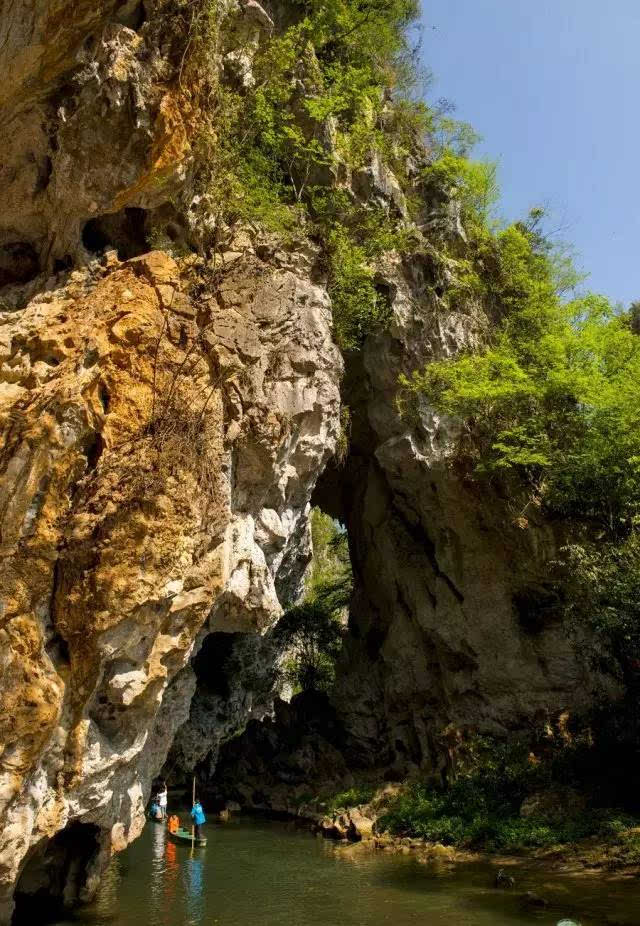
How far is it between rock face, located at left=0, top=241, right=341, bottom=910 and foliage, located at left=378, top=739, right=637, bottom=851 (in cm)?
846

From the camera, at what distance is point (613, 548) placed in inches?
639

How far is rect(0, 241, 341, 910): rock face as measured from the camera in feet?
29.7

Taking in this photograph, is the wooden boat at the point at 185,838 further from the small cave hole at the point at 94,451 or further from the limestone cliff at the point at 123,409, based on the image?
the small cave hole at the point at 94,451

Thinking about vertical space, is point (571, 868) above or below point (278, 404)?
below

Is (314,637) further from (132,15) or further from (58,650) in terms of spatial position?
(132,15)

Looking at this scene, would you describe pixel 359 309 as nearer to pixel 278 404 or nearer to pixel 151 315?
pixel 278 404

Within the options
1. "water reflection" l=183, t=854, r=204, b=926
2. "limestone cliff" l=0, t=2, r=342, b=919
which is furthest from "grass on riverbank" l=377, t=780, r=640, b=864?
"limestone cliff" l=0, t=2, r=342, b=919

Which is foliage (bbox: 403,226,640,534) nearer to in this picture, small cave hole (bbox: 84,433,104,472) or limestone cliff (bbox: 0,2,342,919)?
limestone cliff (bbox: 0,2,342,919)

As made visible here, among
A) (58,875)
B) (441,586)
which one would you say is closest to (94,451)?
(58,875)

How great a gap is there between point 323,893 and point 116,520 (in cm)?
847

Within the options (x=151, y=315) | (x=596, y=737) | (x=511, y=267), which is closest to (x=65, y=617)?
(x=151, y=315)

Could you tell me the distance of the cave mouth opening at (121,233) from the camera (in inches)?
501

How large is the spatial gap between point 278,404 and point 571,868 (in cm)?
1118

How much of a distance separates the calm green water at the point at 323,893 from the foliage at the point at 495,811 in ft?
5.26
